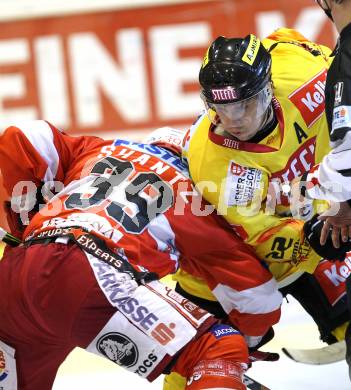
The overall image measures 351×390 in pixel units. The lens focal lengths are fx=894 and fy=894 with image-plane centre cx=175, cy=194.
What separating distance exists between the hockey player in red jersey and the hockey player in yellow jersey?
0.25 ft

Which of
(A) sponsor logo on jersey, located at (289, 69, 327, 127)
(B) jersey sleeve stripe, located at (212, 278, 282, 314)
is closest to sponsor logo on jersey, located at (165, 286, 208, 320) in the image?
(B) jersey sleeve stripe, located at (212, 278, 282, 314)

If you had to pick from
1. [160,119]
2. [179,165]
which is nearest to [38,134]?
[179,165]

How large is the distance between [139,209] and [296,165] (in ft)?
1.61

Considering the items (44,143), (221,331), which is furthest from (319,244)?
(44,143)

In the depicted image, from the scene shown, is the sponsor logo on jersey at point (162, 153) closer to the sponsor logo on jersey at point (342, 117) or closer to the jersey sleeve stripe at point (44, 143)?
the jersey sleeve stripe at point (44, 143)

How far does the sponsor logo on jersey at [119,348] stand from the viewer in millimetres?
2299

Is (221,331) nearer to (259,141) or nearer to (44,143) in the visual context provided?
(259,141)

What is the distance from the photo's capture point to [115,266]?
236 centimetres

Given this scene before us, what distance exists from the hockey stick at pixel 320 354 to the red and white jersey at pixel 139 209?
0.37 m

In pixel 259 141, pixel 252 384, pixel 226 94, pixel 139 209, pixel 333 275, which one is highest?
pixel 226 94

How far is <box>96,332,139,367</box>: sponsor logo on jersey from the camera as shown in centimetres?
230

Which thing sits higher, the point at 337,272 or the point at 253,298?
the point at 253,298

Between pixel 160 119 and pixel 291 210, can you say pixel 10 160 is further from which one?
pixel 160 119

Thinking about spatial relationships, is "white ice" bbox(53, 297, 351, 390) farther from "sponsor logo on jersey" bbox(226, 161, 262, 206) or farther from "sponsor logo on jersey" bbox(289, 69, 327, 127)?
"sponsor logo on jersey" bbox(289, 69, 327, 127)
